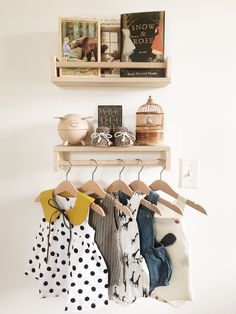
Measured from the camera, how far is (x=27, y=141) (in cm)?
94

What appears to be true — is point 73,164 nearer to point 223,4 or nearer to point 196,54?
point 196,54

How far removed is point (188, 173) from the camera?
964 millimetres

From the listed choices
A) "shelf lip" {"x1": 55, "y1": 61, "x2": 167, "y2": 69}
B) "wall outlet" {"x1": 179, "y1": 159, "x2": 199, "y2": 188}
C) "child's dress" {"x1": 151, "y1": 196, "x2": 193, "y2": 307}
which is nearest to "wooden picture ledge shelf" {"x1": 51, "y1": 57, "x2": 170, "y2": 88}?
"shelf lip" {"x1": 55, "y1": 61, "x2": 167, "y2": 69}

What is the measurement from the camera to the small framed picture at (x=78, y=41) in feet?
2.67

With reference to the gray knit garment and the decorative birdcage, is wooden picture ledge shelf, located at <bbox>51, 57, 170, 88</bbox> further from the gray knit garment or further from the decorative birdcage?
the gray knit garment

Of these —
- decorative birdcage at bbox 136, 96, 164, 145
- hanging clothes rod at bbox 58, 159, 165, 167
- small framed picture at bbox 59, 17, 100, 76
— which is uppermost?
small framed picture at bbox 59, 17, 100, 76

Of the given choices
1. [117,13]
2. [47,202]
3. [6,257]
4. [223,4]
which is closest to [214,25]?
[223,4]

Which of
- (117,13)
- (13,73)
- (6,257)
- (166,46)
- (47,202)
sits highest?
(117,13)

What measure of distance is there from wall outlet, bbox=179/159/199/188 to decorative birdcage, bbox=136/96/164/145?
18cm

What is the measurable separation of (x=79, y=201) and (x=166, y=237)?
331 mm

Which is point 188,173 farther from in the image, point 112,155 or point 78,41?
point 78,41

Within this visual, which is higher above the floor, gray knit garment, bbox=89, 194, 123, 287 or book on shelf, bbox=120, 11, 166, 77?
book on shelf, bbox=120, 11, 166, 77

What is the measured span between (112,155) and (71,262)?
41cm

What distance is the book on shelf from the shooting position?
2.64ft
